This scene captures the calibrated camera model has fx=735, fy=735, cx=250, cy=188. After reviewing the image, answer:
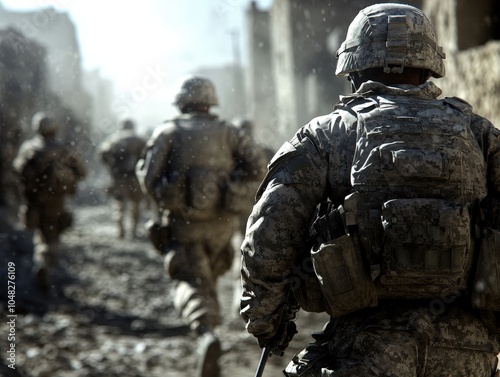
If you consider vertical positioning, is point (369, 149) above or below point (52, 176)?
above

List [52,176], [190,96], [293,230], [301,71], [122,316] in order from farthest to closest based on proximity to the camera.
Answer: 1. [301,71]
2. [52,176]
3. [122,316]
4. [190,96]
5. [293,230]

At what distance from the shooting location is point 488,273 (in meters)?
2.40

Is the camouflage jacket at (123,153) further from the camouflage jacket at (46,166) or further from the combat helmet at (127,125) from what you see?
the camouflage jacket at (46,166)

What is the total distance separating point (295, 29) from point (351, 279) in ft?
66.3

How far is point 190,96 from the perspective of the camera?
5.71 m

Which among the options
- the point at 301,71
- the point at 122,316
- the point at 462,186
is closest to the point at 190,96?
the point at 122,316

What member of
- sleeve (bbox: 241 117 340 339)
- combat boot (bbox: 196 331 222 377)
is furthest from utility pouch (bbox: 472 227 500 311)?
combat boot (bbox: 196 331 222 377)

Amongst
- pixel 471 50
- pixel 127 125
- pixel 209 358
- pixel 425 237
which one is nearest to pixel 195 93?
pixel 209 358

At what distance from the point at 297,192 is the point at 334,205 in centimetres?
15

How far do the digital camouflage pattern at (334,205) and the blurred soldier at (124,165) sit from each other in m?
10.2

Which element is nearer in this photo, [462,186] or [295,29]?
[462,186]

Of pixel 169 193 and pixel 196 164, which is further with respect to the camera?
pixel 196 164

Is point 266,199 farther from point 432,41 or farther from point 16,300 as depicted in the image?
point 16,300

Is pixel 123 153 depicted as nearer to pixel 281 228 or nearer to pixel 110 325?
pixel 110 325
